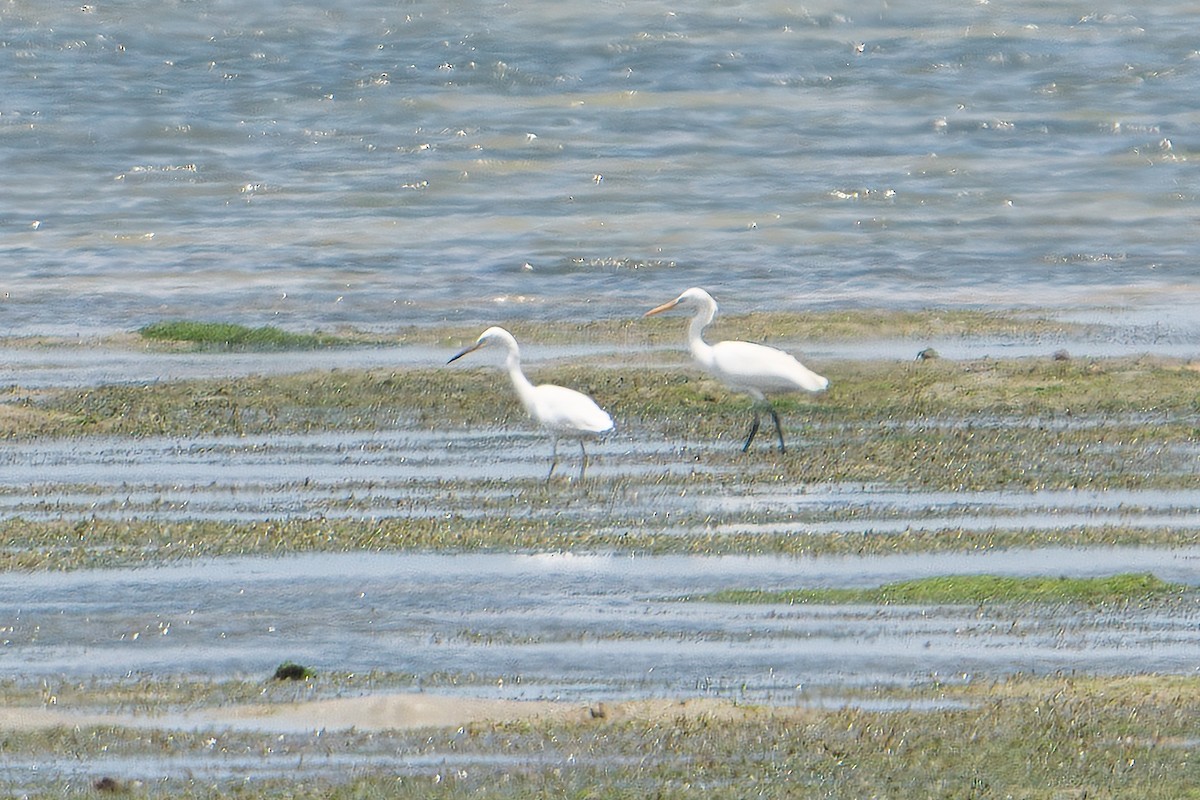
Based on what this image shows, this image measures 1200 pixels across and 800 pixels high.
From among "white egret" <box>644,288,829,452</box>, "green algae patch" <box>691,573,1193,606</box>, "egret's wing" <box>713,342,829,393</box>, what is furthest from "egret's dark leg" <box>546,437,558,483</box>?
"green algae patch" <box>691,573,1193,606</box>

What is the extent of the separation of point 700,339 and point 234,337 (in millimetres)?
4590

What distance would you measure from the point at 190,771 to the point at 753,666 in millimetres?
2256

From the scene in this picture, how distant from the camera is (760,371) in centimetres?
1324

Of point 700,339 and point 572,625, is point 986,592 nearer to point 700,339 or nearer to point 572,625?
point 572,625

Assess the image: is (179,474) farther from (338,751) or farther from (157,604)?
(338,751)

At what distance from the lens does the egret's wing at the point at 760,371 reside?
13242 millimetres

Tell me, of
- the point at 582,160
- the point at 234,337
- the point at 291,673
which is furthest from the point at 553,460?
the point at 582,160

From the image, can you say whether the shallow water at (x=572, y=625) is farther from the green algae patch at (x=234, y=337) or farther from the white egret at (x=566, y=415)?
the green algae patch at (x=234, y=337)

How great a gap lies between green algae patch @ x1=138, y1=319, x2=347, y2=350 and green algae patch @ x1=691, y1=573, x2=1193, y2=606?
320 inches

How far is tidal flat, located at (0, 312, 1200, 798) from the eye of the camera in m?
7.08

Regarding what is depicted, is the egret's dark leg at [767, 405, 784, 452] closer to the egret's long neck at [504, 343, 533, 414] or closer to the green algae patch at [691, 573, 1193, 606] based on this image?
the egret's long neck at [504, 343, 533, 414]

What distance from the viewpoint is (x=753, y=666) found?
8094mm

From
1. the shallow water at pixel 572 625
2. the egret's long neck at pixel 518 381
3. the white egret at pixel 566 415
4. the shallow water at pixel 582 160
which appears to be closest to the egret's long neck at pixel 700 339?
the egret's long neck at pixel 518 381

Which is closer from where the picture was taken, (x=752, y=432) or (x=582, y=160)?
(x=752, y=432)
